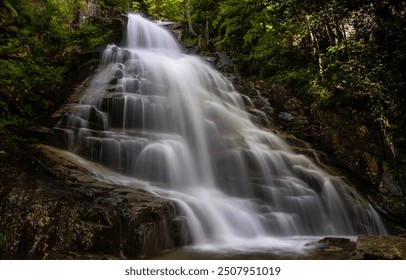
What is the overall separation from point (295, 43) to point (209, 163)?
8.71 meters

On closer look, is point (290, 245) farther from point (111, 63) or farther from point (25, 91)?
point (111, 63)

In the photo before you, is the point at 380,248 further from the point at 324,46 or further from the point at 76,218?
the point at 324,46

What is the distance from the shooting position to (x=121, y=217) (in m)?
4.99

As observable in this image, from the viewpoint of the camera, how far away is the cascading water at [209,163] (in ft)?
22.7

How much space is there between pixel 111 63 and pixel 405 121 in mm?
10126

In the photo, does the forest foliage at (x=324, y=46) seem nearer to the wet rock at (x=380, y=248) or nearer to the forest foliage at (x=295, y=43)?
the forest foliage at (x=295, y=43)

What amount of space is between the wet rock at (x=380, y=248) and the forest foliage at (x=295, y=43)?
8.37ft

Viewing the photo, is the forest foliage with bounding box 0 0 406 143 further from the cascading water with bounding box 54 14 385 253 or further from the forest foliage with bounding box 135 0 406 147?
the cascading water with bounding box 54 14 385 253

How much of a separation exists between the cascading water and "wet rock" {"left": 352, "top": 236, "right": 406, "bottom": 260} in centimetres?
200

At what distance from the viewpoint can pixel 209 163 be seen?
8.80 metres

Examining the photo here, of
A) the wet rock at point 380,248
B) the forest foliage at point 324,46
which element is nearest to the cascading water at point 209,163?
the wet rock at point 380,248

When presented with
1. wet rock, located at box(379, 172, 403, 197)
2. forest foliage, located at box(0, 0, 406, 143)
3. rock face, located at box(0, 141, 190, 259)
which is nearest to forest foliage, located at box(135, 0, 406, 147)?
forest foliage, located at box(0, 0, 406, 143)

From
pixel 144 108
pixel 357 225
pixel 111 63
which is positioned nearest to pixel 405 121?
pixel 357 225

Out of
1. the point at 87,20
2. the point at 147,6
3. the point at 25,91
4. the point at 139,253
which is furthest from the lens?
the point at 147,6
